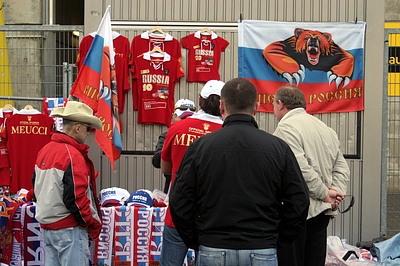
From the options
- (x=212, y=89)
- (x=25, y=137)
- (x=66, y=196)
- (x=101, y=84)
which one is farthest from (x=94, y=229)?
(x=25, y=137)

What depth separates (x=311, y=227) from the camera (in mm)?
4828

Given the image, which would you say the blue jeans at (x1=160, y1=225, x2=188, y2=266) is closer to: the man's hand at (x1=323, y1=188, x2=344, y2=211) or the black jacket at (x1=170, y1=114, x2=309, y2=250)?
the black jacket at (x1=170, y1=114, x2=309, y2=250)

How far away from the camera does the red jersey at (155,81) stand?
295 inches

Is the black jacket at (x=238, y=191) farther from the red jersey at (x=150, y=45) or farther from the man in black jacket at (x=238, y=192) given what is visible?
the red jersey at (x=150, y=45)

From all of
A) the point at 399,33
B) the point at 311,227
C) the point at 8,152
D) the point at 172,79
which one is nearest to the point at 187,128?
the point at 311,227

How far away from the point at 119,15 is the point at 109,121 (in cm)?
173

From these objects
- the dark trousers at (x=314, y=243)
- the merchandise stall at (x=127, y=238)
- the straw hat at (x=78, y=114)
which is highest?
the straw hat at (x=78, y=114)

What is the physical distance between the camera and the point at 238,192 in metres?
3.15

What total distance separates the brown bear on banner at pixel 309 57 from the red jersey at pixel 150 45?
1.23 meters

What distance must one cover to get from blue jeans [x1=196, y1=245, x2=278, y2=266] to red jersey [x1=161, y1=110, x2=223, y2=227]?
145 cm

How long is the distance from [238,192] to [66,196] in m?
2.07

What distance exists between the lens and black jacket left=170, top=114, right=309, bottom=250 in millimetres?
3154

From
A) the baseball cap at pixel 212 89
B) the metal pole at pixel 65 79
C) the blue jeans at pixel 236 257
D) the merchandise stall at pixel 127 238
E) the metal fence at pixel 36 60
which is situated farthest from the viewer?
the metal fence at pixel 36 60

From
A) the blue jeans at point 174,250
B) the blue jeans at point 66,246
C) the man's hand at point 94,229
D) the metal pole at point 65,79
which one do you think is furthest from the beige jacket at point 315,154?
the metal pole at point 65,79
